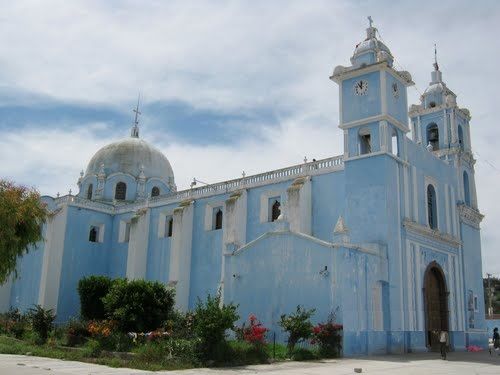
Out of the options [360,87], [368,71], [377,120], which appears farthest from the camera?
[360,87]

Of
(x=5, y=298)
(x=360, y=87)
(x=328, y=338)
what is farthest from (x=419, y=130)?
(x=5, y=298)

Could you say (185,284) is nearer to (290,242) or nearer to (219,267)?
(219,267)

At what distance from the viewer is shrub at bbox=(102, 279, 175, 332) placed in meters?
19.9

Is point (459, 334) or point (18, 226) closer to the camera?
point (18, 226)

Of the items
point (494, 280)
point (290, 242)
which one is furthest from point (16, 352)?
point (494, 280)

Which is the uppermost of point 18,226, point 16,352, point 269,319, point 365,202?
point 365,202

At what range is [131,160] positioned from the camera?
40.2 m

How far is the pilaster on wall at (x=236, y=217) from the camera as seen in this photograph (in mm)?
28266

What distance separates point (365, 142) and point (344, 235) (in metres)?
5.85

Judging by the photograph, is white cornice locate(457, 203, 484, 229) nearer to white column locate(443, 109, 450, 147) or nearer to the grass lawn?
white column locate(443, 109, 450, 147)

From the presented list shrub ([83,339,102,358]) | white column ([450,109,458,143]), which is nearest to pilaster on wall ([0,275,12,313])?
shrub ([83,339,102,358])

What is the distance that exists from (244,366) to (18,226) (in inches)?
285

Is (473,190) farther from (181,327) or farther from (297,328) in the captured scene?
(181,327)

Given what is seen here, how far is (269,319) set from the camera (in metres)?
21.7
